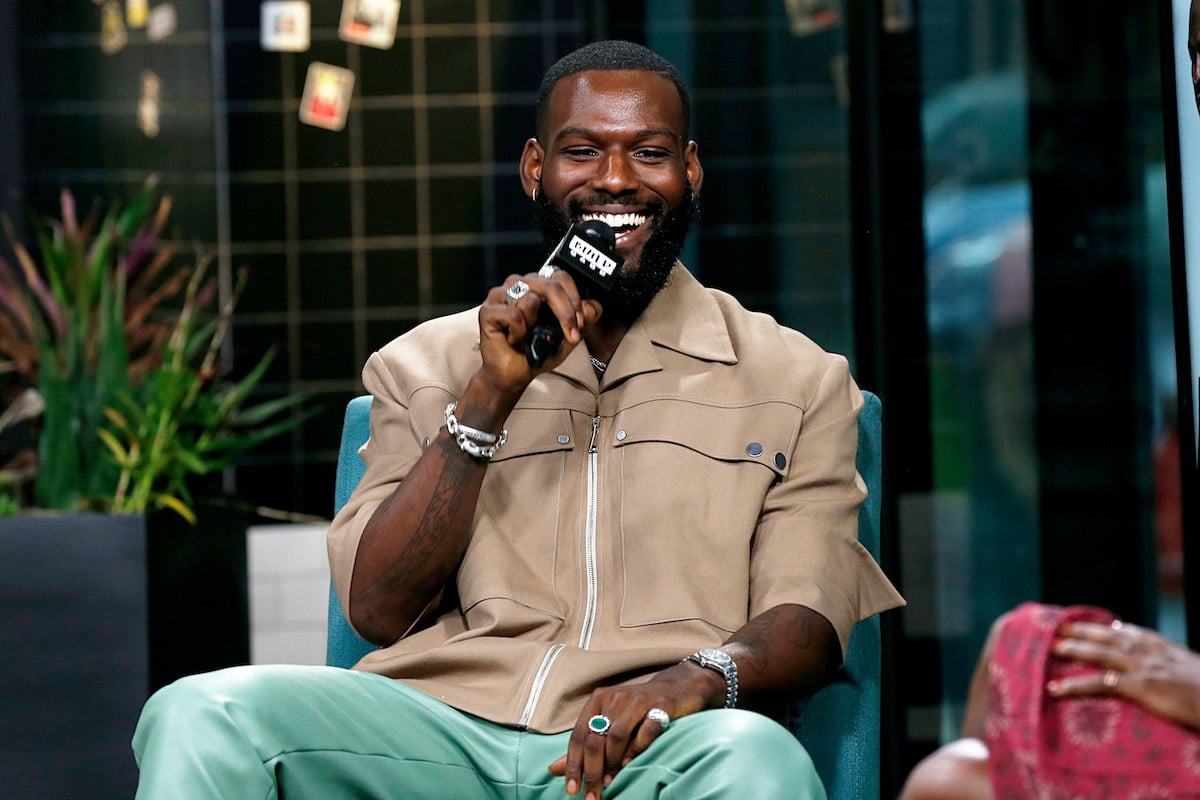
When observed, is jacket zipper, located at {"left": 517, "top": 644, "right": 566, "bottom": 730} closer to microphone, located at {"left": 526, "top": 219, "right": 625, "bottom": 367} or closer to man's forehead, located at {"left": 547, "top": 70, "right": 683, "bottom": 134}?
microphone, located at {"left": 526, "top": 219, "right": 625, "bottom": 367}

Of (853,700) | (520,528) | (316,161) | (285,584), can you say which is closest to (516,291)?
(520,528)

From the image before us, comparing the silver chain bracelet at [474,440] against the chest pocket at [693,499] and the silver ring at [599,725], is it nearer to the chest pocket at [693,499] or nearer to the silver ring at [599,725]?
the chest pocket at [693,499]

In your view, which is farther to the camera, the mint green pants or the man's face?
the man's face

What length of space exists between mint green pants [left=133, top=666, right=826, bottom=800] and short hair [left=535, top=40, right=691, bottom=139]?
2.78ft

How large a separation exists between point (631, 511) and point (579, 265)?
1.01ft

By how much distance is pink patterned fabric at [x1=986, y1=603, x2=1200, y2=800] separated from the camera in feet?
2.80

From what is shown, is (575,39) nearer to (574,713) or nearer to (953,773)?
(574,713)

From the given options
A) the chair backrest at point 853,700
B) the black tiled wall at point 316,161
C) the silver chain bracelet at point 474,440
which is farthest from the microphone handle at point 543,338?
the black tiled wall at point 316,161

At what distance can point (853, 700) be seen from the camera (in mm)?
1893

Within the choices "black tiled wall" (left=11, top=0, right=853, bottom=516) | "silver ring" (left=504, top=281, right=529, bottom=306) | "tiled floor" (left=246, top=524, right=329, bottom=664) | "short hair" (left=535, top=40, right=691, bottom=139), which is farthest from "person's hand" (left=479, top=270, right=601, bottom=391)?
"black tiled wall" (left=11, top=0, right=853, bottom=516)

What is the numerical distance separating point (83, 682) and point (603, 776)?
1621 millimetres

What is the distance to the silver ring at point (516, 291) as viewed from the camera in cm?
187

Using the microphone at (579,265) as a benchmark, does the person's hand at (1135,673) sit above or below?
below

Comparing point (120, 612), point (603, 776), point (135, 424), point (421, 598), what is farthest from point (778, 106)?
point (603, 776)
